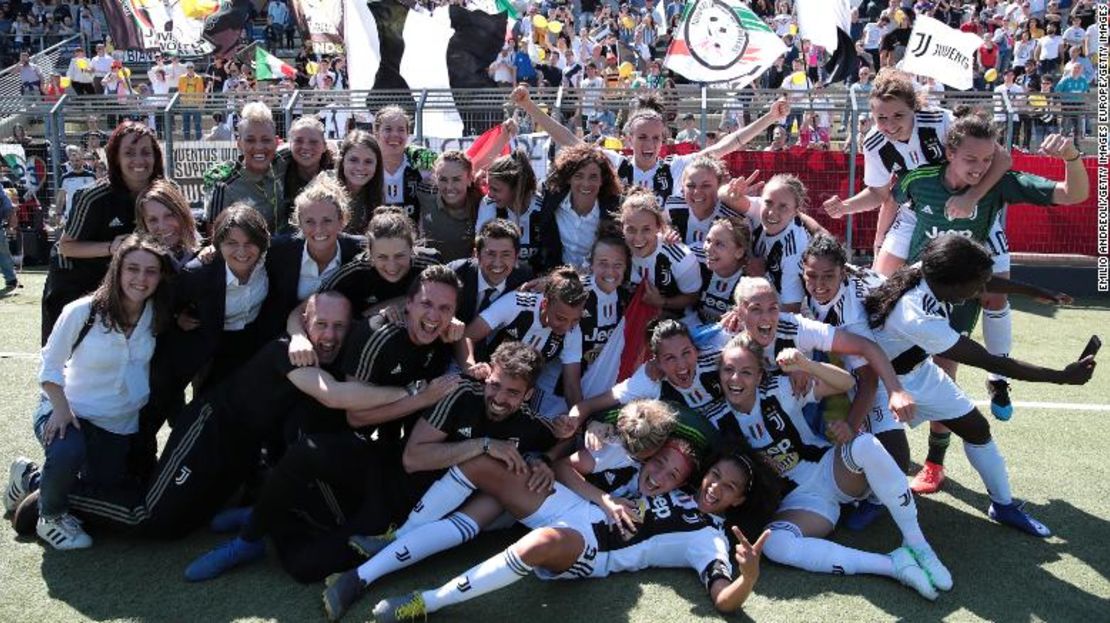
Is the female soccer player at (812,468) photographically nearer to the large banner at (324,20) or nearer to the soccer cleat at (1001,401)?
the soccer cleat at (1001,401)

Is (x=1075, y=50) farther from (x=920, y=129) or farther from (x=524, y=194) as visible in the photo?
Answer: (x=524, y=194)

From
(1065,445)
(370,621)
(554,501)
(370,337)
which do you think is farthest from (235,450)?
(1065,445)

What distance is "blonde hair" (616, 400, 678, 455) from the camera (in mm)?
4316

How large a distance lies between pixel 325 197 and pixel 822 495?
2.71 meters

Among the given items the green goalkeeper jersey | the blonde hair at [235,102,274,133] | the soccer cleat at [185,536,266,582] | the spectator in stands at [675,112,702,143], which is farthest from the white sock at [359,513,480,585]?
the spectator in stands at [675,112,702,143]

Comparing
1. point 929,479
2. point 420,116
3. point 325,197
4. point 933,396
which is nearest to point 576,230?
point 325,197

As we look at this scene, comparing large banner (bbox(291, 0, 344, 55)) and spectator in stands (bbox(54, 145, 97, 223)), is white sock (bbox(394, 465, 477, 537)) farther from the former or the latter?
large banner (bbox(291, 0, 344, 55))

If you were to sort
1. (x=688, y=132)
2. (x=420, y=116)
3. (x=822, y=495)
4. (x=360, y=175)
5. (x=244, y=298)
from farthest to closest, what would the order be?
(x=688, y=132), (x=420, y=116), (x=360, y=175), (x=244, y=298), (x=822, y=495)

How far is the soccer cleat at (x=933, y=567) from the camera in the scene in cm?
407

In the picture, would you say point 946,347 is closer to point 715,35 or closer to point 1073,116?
point 1073,116

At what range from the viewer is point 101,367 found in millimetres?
4492

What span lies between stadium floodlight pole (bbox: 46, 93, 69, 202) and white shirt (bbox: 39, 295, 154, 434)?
832 cm

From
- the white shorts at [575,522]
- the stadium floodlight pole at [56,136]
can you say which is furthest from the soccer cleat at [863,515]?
the stadium floodlight pole at [56,136]

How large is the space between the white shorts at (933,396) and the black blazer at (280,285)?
294 cm
